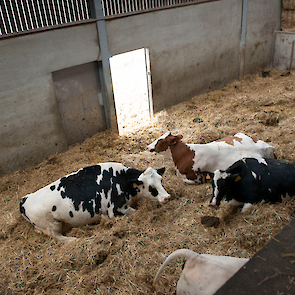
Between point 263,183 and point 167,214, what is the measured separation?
1496 mm

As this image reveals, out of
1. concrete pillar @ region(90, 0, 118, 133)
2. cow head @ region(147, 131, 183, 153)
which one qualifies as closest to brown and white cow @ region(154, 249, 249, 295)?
cow head @ region(147, 131, 183, 153)

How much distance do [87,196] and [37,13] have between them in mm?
3914

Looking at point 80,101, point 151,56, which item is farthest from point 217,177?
point 151,56

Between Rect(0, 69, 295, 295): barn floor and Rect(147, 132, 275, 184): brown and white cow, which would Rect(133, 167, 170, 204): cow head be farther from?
Rect(147, 132, 275, 184): brown and white cow

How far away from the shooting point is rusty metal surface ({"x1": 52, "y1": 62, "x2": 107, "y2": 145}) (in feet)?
22.9

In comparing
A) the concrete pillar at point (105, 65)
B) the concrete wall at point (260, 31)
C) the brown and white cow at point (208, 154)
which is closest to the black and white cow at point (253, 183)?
the brown and white cow at point (208, 154)

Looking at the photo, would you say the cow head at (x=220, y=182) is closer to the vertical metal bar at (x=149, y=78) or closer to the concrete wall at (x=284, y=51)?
the vertical metal bar at (x=149, y=78)

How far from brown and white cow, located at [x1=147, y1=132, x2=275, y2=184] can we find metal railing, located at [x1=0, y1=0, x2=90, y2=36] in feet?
11.1

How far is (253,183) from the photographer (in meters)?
4.48

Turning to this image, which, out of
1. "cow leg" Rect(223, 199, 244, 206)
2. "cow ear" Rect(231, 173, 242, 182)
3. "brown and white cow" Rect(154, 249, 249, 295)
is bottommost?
"cow leg" Rect(223, 199, 244, 206)

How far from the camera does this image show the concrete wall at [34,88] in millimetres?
6016

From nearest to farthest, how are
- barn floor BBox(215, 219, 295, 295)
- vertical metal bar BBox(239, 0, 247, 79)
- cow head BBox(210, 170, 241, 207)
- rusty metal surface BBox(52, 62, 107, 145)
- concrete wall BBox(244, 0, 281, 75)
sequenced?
barn floor BBox(215, 219, 295, 295) < cow head BBox(210, 170, 241, 207) < rusty metal surface BBox(52, 62, 107, 145) < vertical metal bar BBox(239, 0, 247, 79) < concrete wall BBox(244, 0, 281, 75)

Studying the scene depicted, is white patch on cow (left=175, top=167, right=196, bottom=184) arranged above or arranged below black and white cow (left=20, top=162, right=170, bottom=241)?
below

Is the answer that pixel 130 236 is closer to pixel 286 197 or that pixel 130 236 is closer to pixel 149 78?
pixel 286 197
